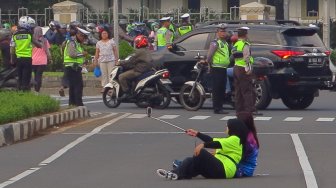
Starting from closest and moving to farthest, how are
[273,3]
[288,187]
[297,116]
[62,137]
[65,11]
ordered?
[288,187]
[62,137]
[297,116]
[65,11]
[273,3]

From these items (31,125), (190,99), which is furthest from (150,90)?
(31,125)

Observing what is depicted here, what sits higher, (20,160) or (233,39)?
(233,39)

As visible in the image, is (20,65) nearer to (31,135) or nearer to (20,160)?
(31,135)

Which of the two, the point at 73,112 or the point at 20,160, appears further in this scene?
the point at 73,112

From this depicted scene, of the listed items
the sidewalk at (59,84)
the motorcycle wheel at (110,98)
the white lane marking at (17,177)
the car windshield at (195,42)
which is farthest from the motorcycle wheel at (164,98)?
the white lane marking at (17,177)

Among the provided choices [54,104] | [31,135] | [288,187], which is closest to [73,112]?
[54,104]

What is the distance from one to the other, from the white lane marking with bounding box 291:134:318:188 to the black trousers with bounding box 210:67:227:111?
14.2ft

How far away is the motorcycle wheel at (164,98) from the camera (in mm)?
23378

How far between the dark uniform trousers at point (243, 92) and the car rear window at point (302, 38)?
4.34 meters

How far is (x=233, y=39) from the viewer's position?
2248 centimetres

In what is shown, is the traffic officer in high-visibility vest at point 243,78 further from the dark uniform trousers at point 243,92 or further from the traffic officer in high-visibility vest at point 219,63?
the traffic officer in high-visibility vest at point 219,63

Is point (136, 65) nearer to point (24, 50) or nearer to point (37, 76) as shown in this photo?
point (24, 50)

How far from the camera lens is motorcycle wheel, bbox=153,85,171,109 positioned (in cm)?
2338

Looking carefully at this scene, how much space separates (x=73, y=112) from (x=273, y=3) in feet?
135
